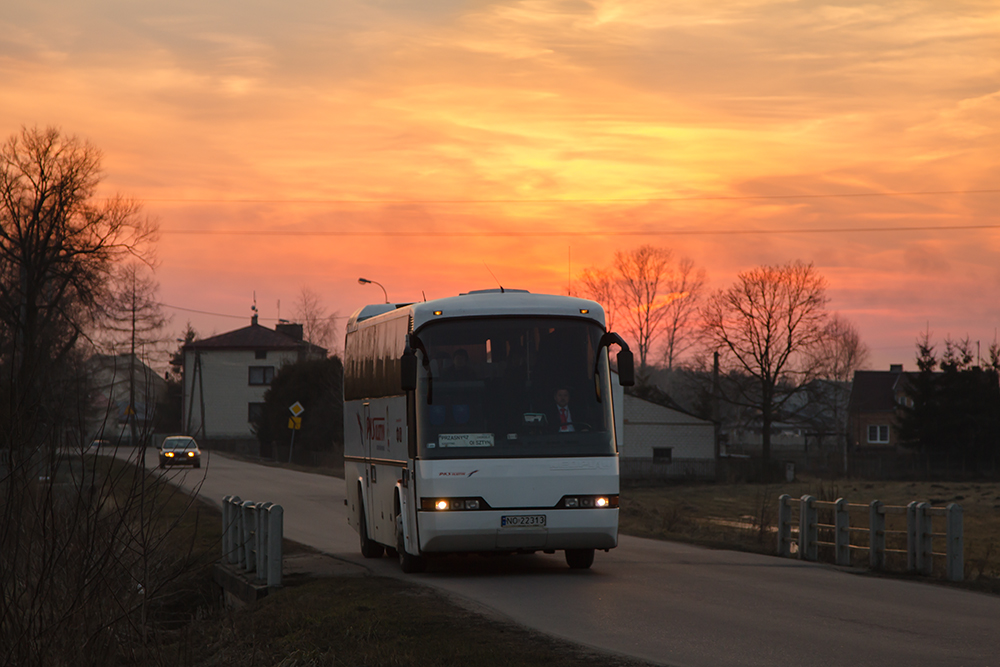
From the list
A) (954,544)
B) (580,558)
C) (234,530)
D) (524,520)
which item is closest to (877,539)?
(954,544)

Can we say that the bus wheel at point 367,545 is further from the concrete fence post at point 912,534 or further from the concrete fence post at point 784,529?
the concrete fence post at point 912,534

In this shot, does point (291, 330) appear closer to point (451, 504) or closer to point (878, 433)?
point (878, 433)

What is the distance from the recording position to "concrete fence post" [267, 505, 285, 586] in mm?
14281

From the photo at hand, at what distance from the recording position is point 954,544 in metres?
14.8

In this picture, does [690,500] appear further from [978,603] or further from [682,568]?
[978,603]

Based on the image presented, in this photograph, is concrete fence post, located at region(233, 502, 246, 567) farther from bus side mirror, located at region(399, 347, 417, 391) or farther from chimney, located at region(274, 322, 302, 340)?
chimney, located at region(274, 322, 302, 340)

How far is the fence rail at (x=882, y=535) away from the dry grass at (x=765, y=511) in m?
0.30

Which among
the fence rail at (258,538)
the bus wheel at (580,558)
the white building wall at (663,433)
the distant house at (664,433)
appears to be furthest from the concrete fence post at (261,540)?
the white building wall at (663,433)

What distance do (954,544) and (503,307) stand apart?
640 centimetres

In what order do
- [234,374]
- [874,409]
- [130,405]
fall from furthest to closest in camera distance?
[874,409] → [234,374] → [130,405]

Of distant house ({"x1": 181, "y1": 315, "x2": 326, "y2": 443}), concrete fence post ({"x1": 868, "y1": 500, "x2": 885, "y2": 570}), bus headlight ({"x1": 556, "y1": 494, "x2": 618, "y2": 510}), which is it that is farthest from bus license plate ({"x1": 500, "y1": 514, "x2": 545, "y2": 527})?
distant house ({"x1": 181, "y1": 315, "x2": 326, "y2": 443})

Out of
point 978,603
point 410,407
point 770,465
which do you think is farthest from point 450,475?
point 770,465

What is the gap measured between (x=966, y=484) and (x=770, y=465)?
388 inches

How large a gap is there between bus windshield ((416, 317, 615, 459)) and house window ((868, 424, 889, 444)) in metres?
98.2
